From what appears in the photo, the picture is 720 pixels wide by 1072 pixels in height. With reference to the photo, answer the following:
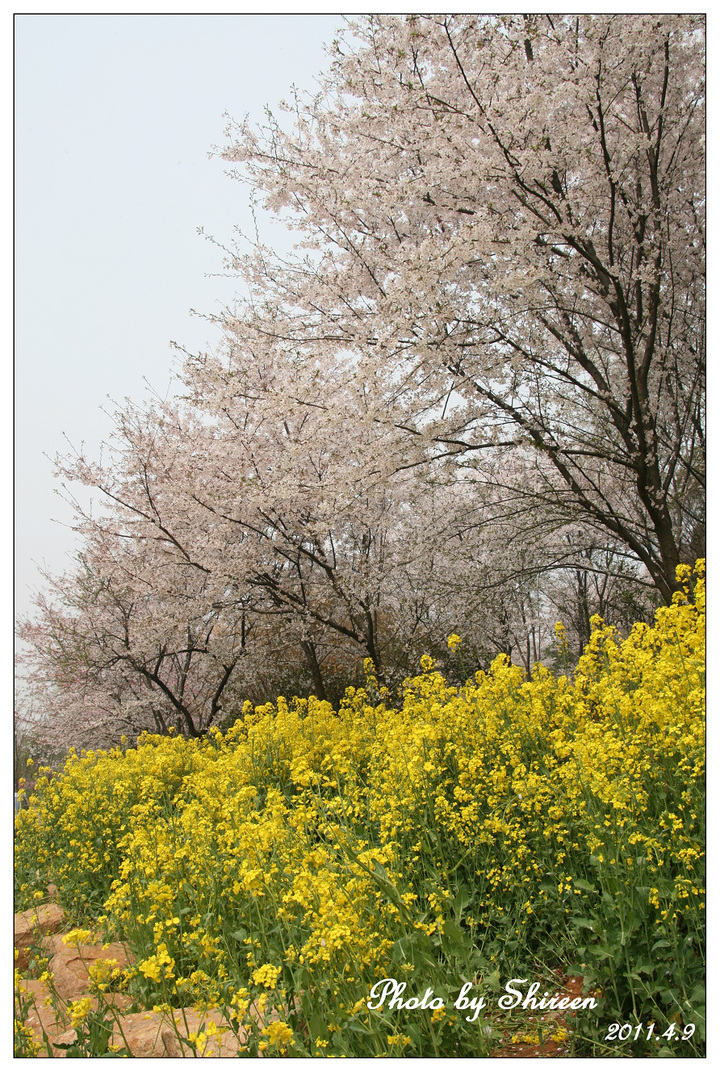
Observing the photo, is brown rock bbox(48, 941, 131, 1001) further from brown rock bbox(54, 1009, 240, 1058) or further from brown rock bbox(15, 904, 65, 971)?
brown rock bbox(54, 1009, 240, 1058)

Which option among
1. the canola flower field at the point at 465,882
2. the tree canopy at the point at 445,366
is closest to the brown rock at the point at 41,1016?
the canola flower field at the point at 465,882

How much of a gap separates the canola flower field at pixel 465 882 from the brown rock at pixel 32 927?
15cm

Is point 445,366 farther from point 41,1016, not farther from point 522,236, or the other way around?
point 41,1016

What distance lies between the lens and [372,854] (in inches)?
100.0

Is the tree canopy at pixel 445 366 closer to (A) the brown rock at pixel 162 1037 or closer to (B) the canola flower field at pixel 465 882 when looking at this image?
(B) the canola flower field at pixel 465 882

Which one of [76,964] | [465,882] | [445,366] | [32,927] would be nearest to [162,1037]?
[76,964]

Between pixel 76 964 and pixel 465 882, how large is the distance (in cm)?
197

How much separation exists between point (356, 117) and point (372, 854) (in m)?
6.20

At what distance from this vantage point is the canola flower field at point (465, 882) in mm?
2281

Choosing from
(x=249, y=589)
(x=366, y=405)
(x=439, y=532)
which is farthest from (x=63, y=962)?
(x=249, y=589)

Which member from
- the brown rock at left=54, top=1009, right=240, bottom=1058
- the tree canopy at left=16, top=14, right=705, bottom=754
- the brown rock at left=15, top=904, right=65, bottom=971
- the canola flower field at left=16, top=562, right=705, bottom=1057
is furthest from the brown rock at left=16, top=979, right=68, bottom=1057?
the tree canopy at left=16, top=14, right=705, bottom=754

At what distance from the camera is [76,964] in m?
3.47
